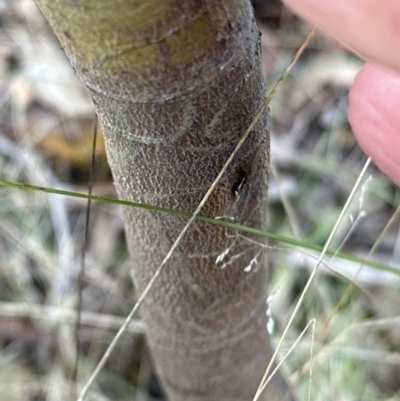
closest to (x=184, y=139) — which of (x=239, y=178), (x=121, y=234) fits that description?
(x=239, y=178)

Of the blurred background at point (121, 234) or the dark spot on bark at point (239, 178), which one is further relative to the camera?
the blurred background at point (121, 234)

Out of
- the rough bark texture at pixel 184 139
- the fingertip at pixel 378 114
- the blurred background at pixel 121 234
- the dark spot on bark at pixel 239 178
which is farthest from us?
the blurred background at pixel 121 234

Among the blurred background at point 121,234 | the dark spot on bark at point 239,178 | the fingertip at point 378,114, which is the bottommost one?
the blurred background at point 121,234

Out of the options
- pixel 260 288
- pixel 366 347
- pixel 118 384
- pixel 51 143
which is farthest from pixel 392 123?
pixel 51 143

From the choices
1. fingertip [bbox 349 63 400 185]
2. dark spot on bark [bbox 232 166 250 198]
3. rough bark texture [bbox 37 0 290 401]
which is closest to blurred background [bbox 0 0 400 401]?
fingertip [bbox 349 63 400 185]

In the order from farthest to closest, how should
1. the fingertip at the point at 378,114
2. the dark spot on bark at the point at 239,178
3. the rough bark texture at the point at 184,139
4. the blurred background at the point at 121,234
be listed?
the blurred background at the point at 121,234
the fingertip at the point at 378,114
the dark spot on bark at the point at 239,178
the rough bark texture at the point at 184,139

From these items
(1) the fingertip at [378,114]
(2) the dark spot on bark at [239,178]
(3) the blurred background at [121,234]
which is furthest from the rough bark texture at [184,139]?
(3) the blurred background at [121,234]

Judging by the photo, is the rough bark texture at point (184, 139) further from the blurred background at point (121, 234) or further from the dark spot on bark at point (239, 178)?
the blurred background at point (121, 234)
